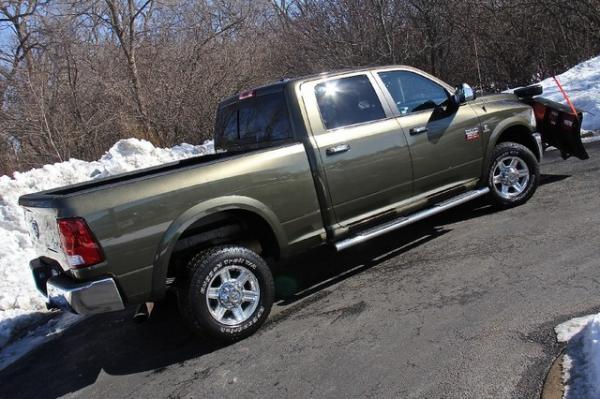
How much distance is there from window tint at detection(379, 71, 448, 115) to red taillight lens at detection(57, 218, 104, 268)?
10.4ft

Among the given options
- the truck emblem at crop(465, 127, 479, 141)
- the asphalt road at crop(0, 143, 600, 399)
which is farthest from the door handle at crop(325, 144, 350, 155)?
the truck emblem at crop(465, 127, 479, 141)

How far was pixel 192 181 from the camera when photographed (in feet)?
13.3

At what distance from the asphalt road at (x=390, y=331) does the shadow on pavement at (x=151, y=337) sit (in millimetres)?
16

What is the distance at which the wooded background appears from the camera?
1450cm

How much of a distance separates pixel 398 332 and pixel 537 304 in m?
1.02

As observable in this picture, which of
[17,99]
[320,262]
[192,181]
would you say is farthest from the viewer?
[17,99]

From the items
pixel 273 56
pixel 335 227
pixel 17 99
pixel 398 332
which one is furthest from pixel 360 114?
pixel 273 56

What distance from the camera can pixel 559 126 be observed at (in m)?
6.75

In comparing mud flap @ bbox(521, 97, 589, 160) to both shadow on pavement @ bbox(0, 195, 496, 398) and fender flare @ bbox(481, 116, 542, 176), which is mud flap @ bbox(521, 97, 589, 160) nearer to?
fender flare @ bbox(481, 116, 542, 176)

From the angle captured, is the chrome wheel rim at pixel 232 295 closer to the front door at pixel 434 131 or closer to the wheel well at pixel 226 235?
the wheel well at pixel 226 235

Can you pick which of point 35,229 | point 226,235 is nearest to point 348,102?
point 226,235

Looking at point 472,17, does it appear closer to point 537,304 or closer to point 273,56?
point 273,56

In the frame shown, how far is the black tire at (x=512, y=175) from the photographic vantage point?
19.7ft

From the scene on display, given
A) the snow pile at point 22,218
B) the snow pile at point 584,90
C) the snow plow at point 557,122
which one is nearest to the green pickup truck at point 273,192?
the snow plow at point 557,122
